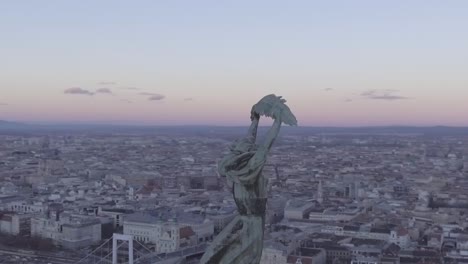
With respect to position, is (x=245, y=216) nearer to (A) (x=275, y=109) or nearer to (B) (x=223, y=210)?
(A) (x=275, y=109)

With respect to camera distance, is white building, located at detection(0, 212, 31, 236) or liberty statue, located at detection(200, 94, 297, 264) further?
white building, located at detection(0, 212, 31, 236)

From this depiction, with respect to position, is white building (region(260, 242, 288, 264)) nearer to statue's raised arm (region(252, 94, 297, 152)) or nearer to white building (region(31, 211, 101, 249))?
white building (region(31, 211, 101, 249))

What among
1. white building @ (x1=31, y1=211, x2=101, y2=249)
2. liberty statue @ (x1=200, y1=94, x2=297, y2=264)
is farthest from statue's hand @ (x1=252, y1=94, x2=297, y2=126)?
white building @ (x1=31, y1=211, x2=101, y2=249)

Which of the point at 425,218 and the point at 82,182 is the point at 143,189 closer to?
the point at 82,182

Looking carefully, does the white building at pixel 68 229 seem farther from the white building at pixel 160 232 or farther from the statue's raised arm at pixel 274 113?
the statue's raised arm at pixel 274 113

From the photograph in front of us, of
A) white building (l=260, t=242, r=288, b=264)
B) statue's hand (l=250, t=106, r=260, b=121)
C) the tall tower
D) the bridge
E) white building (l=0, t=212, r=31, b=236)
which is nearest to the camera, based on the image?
statue's hand (l=250, t=106, r=260, b=121)

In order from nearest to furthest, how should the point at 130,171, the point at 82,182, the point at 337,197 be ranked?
the point at 337,197 → the point at 82,182 → the point at 130,171

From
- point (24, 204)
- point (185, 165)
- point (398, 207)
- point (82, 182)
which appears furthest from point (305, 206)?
point (185, 165)

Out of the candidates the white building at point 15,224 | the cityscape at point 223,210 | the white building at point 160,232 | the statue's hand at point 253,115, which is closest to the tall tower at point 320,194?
the cityscape at point 223,210
